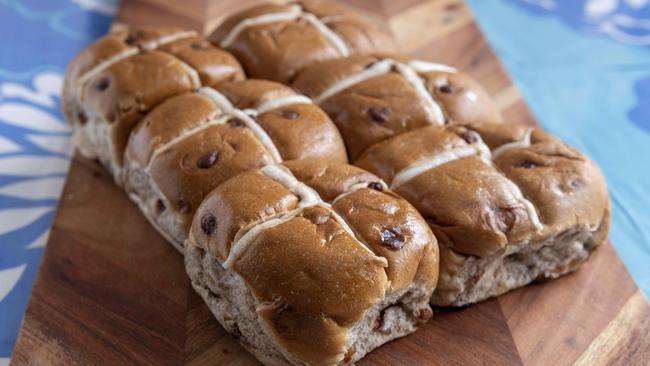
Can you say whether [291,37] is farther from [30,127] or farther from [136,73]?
[30,127]

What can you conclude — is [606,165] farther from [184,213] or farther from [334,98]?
[184,213]

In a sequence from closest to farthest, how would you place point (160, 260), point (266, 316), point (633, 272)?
point (266, 316)
point (160, 260)
point (633, 272)

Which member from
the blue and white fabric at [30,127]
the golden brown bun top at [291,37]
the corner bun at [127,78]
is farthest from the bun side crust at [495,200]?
the blue and white fabric at [30,127]

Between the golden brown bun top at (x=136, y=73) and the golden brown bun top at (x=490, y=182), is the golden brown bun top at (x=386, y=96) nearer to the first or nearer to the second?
the golden brown bun top at (x=490, y=182)

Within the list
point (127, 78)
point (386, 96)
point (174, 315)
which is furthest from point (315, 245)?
point (127, 78)

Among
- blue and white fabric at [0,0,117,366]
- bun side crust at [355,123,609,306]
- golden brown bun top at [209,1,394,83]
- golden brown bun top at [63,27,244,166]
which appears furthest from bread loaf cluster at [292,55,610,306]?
blue and white fabric at [0,0,117,366]

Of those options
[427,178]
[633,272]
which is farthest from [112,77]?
[633,272]
